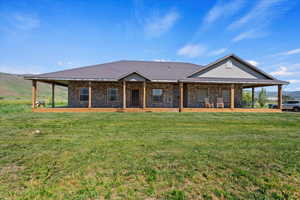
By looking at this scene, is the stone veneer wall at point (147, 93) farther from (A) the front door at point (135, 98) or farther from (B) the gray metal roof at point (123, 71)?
(B) the gray metal roof at point (123, 71)

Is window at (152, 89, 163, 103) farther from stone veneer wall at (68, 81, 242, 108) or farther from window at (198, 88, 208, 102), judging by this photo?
window at (198, 88, 208, 102)

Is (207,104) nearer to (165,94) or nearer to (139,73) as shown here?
(165,94)

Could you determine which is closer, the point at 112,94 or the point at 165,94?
the point at 112,94

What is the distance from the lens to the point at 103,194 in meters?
Result: 2.47

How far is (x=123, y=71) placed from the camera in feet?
53.0

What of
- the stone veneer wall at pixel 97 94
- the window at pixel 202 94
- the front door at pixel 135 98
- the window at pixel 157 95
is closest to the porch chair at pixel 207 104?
the window at pixel 202 94

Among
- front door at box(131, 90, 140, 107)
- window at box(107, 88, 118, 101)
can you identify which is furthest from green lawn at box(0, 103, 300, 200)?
front door at box(131, 90, 140, 107)

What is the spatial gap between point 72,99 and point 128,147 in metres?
13.0

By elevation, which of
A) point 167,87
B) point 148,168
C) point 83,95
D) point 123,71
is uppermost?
point 123,71

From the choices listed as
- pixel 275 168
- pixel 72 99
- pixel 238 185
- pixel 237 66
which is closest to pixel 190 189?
pixel 238 185

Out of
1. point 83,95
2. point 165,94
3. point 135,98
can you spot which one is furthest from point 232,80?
point 83,95

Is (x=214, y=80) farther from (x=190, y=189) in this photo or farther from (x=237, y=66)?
(x=190, y=189)

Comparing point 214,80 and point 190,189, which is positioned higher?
point 214,80

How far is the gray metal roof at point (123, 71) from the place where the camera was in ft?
45.1
